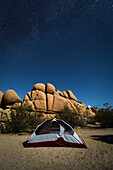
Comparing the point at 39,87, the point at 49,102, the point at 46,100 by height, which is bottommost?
the point at 49,102

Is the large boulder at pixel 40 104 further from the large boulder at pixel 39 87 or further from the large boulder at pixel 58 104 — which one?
the large boulder at pixel 39 87

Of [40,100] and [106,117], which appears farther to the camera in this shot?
[40,100]

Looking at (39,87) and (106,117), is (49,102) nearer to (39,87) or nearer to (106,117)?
(39,87)

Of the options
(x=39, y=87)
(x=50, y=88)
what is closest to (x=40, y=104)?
(x=39, y=87)

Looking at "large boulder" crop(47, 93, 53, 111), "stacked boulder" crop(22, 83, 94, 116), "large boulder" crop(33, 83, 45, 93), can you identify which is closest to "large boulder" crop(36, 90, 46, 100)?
"stacked boulder" crop(22, 83, 94, 116)

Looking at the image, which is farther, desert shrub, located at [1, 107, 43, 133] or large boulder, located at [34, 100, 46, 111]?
large boulder, located at [34, 100, 46, 111]

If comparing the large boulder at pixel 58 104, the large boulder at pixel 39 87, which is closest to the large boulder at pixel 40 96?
the large boulder at pixel 39 87

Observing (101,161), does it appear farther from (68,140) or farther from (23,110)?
(23,110)

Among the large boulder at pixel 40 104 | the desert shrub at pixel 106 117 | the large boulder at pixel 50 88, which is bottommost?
the desert shrub at pixel 106 117

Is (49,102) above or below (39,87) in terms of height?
below

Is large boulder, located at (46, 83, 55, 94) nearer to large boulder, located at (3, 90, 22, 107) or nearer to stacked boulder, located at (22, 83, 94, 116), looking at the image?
stacked boulder, located at (22, 83, 94, 116)

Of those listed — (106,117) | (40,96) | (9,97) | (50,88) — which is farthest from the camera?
(50,88)

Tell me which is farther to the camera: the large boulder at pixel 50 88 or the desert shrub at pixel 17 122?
the large boulder at pixel 50 88

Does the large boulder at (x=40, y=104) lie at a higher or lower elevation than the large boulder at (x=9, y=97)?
lower
